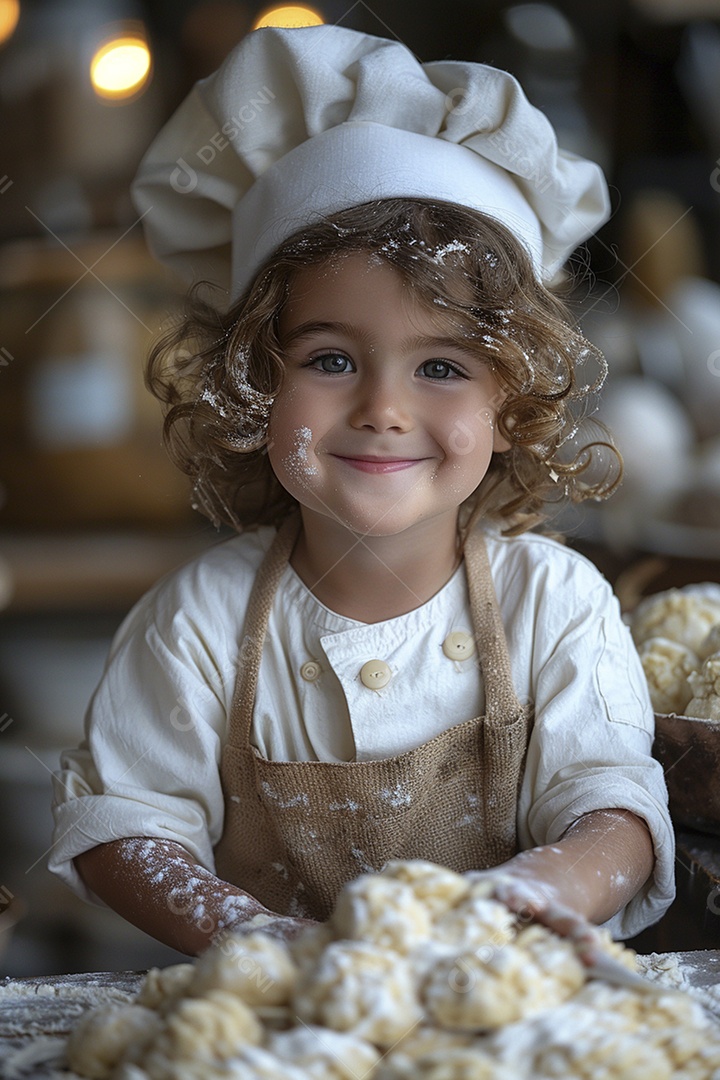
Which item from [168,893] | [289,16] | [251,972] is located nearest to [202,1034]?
[251,972]

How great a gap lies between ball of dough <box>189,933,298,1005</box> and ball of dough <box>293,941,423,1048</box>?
1 cm

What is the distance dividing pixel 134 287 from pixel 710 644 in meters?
1.46

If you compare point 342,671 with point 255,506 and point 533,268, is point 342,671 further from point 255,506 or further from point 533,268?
point 533,268

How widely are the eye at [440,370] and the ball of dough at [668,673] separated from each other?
0.34 metres

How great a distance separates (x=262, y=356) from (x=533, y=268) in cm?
26

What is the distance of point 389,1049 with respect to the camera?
56 centimetres

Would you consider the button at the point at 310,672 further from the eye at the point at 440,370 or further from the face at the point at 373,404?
the eye at the point at 440,370

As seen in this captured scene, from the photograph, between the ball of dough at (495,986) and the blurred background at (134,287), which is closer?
the ball of dough at (495,986)

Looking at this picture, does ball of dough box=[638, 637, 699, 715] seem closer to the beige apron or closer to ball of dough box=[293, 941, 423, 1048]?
the beige apron

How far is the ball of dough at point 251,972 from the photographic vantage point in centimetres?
58

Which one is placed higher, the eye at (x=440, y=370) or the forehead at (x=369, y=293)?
the forehead at (x=369, y=293)

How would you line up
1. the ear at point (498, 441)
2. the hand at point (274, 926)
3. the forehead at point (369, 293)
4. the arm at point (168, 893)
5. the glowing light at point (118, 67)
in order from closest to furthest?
the hand at point (274, 926), the arm at point (168, 893), the forehead at point (369, 293), the ear at point (498, 441), the glowing light at point (118, 67)

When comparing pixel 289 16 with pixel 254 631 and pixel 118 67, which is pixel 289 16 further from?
pixel 254 631

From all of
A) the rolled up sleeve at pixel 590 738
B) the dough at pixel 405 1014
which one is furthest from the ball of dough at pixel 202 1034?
the rolled up sleeve at pixel 590 738
